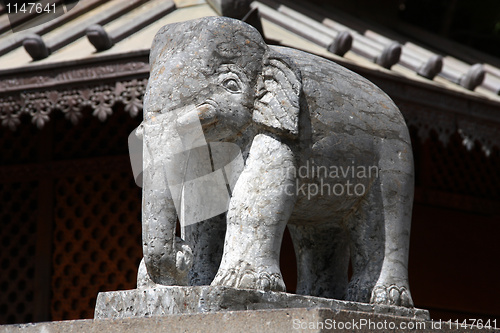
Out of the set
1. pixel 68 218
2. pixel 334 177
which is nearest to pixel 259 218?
pixel 334 177

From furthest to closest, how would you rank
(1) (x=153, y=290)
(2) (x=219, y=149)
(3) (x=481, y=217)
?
(3) (x=481, y=217) < (2) (x=219, y=149) < (1) (x=153, y=290)

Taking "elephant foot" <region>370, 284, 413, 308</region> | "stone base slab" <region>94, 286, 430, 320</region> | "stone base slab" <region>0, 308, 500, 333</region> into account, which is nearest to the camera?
"stone base slab" <region>0, 308, 500, 333</region>

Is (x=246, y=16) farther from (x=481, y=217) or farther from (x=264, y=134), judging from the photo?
(x=481, y=217)

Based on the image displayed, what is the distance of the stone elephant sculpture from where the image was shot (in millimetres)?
2857

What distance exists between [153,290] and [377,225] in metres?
0.91

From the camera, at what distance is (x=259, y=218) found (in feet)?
9.40

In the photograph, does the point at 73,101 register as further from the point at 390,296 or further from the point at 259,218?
the point at 390,296

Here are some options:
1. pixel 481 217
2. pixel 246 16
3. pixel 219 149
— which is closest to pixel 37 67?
pixel 246 16

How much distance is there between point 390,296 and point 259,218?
0.61m

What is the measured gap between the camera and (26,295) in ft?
23.1

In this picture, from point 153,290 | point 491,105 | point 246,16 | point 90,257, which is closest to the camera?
point 153,290

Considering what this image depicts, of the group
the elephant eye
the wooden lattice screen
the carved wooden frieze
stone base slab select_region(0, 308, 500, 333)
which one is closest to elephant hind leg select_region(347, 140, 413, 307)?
stone base slab select_region(0, 308, 500, 333)

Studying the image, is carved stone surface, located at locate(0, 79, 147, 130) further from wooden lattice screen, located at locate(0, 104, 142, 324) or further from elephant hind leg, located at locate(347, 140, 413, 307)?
elephant hind leg, located at locate(347, 140, 413, 307)

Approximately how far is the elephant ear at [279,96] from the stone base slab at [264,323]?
700mm
